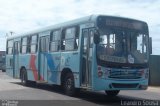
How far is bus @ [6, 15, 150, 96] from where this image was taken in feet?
47.9

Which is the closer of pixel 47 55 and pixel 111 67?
pixel 111 67

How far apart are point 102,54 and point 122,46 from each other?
35.8 inches

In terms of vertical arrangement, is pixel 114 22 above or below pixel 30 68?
above

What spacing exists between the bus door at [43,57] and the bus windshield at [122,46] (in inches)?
211

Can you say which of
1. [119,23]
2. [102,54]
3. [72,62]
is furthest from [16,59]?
[102,54]

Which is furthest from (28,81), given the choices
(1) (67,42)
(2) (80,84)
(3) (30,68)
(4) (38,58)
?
(2) (80,84)

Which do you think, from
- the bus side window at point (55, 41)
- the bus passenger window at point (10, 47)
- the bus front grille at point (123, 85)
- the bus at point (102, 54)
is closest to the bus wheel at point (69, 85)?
the bus at point (102, 54)

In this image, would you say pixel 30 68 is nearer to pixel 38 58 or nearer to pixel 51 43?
pixel 38 58

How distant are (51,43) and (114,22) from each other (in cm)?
471

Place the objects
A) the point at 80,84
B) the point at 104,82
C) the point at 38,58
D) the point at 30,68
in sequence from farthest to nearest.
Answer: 1. the point at 30,68
2. the point at 38,58
3. the point at 80,84
4. the point at 104,82

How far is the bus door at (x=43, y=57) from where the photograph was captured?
1957cm

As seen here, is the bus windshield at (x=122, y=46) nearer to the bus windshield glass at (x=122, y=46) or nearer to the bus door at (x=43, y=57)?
the bus windshield glass at (x=122, y=46)

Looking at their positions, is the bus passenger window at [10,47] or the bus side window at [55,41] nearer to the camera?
the bus side window at [55,41]

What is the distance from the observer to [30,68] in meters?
22.0
